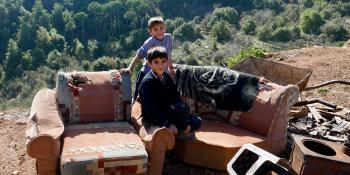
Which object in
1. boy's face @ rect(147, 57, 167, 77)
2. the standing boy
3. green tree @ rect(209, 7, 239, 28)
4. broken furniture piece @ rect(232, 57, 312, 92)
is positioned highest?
green tree @ rect(209, 7, 239, 28)

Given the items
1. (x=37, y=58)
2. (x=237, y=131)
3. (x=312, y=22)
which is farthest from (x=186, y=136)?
(x=37, y=58)

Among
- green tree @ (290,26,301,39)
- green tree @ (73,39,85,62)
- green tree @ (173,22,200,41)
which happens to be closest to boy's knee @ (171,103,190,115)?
green tree @ (290,26,301,39)

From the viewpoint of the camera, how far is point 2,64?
47.8 meters

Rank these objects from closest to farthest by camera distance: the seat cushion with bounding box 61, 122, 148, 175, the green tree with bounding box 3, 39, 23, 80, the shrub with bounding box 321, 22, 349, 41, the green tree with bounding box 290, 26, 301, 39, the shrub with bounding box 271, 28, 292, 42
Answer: the seat cushion with bounding box 61, 122, 148, 175
the shrub with bounding box 321, 22, 349, 41
the green tree with bounding box 290, 26, 301, 39
the shrub with bounding box 271, 28, 292, 42
the green tree with bounding box 3, 39, 23, 80

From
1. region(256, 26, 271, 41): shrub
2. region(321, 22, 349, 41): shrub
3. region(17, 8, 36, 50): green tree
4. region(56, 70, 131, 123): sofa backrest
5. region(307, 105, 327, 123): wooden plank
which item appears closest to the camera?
region(56, 70, 131, 123): sofa backrest

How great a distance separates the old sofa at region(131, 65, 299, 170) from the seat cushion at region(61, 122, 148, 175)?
254mm

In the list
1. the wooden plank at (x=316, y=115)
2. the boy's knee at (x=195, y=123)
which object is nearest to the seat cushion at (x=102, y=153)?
the boy's knee at (x=195, y=123)

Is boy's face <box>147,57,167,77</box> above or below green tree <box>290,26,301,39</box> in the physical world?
above

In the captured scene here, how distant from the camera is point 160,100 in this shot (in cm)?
426

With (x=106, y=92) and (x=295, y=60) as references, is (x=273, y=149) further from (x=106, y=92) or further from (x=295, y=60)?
(x=295, y=60)

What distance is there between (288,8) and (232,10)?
284 inches

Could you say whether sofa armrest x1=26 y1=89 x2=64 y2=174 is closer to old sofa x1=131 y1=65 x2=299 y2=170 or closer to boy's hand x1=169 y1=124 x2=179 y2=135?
old sofa x1=131 y1=65 x2=299 y2=170

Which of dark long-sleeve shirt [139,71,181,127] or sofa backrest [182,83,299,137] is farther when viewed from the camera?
sofa backrest [182,83,299,137]

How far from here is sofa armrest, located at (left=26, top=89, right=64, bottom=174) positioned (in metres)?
3.56
